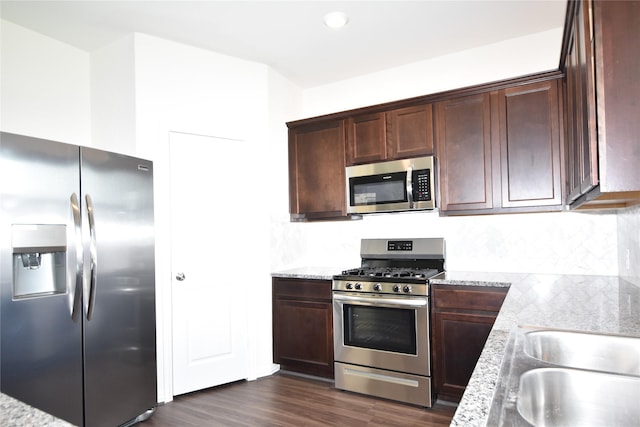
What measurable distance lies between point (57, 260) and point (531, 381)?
7.81 feet

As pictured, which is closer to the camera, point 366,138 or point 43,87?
point 43,87

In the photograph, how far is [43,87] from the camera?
115 inches

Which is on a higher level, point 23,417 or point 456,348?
point 23,417

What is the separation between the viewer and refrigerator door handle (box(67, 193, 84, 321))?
2217 mm

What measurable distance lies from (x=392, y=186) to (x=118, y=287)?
219 cm

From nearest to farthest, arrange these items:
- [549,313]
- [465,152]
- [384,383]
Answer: [549,313] < [384,383] < [465,152]

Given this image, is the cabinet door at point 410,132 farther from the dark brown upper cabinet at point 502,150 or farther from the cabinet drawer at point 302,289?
the cabinet drawer at point 302,289

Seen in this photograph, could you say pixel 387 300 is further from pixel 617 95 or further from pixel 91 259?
pixel 617 95

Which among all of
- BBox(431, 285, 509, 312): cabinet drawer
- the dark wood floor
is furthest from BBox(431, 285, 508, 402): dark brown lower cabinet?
the dark wood floor

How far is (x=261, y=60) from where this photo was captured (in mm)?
3482

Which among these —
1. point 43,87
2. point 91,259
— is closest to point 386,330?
point 91,259

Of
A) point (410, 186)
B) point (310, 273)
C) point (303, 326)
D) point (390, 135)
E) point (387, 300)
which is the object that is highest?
point (390, 135)

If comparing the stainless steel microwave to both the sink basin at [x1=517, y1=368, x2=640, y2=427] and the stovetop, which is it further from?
the sink basin at [x1=517, y1=368, x2=640, y2=427]

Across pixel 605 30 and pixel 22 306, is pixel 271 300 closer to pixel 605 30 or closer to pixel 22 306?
pixel 22 306
